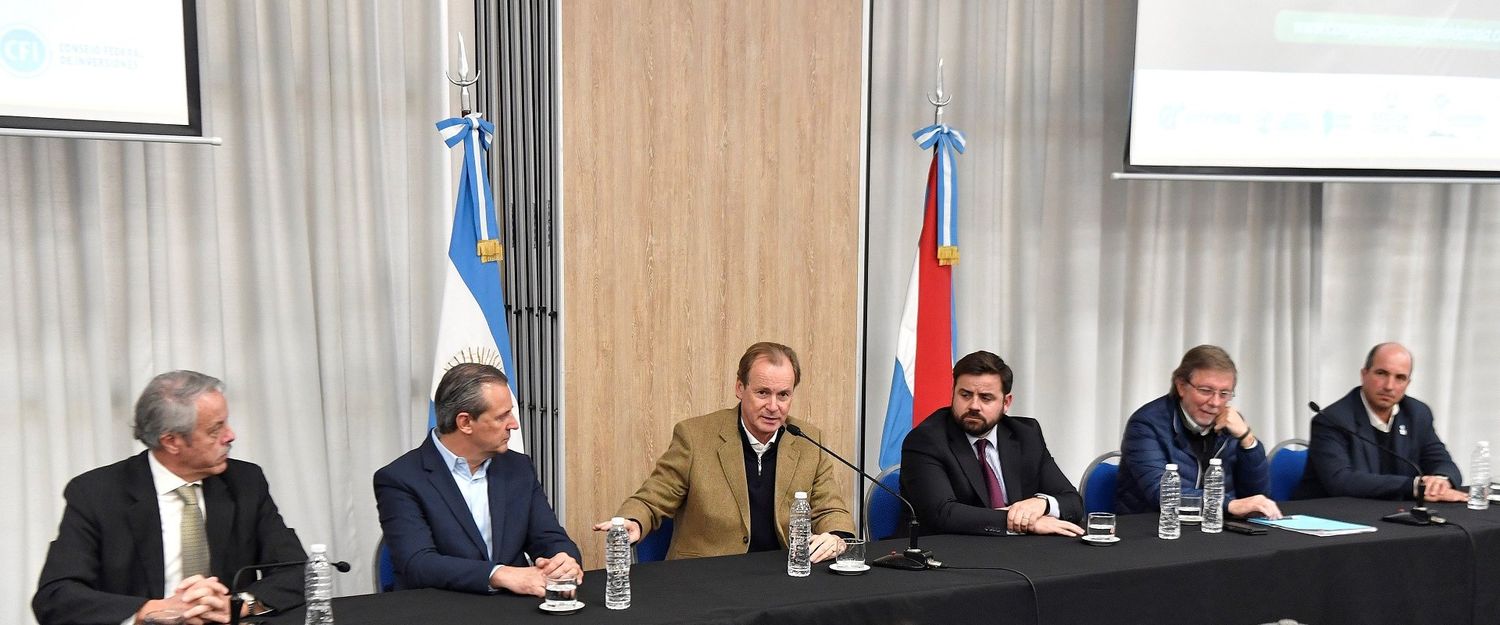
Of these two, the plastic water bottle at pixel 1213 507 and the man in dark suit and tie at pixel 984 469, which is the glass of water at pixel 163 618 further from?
the plastic water bottle at pixel 1213 507

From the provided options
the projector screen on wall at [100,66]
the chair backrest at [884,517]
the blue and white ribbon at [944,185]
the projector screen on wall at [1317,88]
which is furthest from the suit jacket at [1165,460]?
the projector screen on wall at [100,66]

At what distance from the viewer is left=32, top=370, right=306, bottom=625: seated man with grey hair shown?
7.84 ft

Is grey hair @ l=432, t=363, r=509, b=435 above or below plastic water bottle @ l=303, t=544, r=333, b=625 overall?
above

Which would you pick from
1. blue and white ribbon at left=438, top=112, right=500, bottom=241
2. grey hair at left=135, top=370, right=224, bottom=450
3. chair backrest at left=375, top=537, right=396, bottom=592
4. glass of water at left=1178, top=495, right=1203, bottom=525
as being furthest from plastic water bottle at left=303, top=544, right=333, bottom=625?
glass of water at left=1178, top=495, right=1203, bottom=525

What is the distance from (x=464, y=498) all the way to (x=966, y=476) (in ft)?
4.59

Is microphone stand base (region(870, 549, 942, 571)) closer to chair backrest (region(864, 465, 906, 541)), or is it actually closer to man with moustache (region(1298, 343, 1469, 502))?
chair backrest (region(864, 465, 906, 541))

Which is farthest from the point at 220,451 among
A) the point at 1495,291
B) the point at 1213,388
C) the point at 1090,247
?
the point at 1495,291

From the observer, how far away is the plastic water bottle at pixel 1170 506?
3164 mm

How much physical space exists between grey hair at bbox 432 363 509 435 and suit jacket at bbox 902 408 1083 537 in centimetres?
124

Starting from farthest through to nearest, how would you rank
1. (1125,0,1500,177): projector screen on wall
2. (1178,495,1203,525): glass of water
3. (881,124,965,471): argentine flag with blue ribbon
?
(1125,0,1500,177): projector screen on wall → (881,124,965,471): argentine flag with blue ribbon → (1178,495,1203,525): glass of water

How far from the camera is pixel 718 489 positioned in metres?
3.37

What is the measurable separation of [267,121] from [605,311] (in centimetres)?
127

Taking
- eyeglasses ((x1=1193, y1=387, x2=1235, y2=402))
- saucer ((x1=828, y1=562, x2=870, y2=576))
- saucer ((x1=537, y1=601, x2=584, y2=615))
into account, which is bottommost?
saucer ((x1=828, y1=562, x2=870, y2=576))

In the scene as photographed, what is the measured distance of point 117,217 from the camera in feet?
12.8
